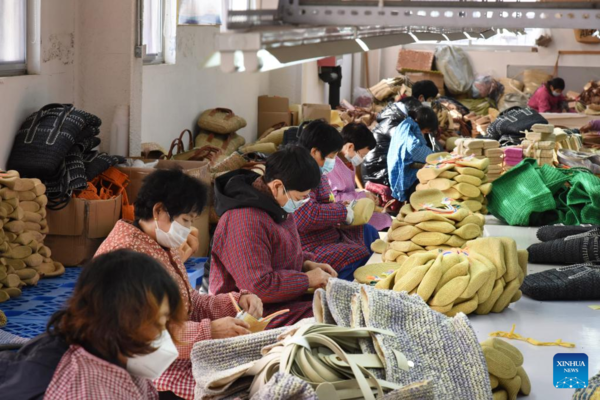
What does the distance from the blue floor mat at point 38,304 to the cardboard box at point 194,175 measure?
718 mm

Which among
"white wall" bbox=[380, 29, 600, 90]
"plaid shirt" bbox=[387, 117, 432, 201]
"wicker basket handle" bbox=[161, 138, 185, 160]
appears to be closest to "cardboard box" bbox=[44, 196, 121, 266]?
"wicker basket handle" bbox=[161, 138, 185, 160]

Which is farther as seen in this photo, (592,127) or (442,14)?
(592,127)

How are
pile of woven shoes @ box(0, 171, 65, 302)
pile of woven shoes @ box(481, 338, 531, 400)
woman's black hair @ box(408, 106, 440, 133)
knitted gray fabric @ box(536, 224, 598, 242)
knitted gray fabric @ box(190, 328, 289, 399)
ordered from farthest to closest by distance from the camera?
woman's black hair @ box(408, 106, 440, 133) → knitted gray fabric @ box(536, 224, 598, 242) → pile of woven shoes @ box(0, 171, 65, 302) → pile of woven shoes @ box(481, 338, 531, 400) → knitted gray fabric @ box(190, 328, 289, 399)

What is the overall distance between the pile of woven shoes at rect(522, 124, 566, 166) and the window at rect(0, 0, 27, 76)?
3.77 metres

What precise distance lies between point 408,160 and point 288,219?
13.4 ft

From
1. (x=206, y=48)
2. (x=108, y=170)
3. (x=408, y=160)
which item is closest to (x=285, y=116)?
(x=206, y=48)

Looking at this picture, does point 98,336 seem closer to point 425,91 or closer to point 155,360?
point 155,360

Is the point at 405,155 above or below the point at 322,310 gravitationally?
below

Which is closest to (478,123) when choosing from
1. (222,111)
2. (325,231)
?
(222,111)

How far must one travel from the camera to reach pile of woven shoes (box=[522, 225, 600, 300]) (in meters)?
3.88

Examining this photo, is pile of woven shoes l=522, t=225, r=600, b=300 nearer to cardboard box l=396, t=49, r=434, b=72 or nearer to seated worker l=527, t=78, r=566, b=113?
seated worker l=527, t=78, r=566, b=113

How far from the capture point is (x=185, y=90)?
27.9 feet

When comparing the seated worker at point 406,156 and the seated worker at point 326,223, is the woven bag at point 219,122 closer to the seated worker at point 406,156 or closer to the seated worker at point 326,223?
the seated worker at point 406,156

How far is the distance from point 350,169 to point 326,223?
2.05 meters
